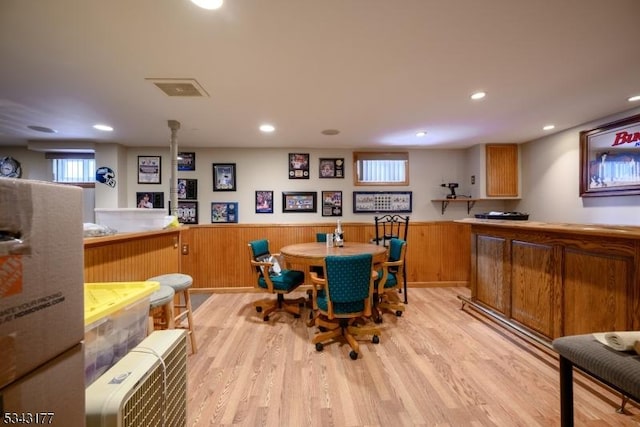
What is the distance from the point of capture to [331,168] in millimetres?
4535

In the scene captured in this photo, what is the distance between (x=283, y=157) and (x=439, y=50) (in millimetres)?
3073

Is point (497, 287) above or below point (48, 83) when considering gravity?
below

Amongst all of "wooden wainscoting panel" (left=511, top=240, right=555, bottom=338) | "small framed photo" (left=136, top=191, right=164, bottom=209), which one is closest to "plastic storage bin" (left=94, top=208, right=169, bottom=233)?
"small framed photo" (left=136, top=191, right=164, bottom=209)

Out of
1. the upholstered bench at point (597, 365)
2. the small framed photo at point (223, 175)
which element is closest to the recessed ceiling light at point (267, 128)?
the small framed photo at point (223, 175)

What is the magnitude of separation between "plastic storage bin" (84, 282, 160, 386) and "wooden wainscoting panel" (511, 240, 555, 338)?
2.87 metres

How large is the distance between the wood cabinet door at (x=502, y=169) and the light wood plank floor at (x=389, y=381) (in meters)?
2.30

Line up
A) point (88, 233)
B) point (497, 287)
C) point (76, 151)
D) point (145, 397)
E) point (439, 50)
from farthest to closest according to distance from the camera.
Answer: point (76, 151) < point (497, 287) < point (439, 50) < point (88, 233) < point (145, 397)

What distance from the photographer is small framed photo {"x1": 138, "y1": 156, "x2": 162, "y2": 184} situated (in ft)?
14.2

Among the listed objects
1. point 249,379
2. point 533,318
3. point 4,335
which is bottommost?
point 249,379

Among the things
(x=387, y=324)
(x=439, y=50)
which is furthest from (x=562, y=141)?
(x=387, y=324)

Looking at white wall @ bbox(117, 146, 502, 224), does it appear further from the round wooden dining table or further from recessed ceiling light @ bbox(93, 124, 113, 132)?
the round wooden dining table

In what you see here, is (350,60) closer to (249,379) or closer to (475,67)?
(475,67)

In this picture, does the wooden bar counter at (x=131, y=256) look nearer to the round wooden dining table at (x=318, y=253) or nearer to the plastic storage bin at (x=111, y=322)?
the plastic storage bin at (x=111, y=322)

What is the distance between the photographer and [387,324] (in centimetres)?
298
